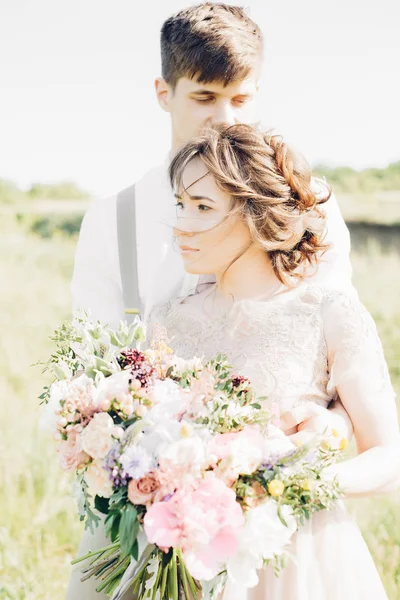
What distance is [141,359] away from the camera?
2154mm

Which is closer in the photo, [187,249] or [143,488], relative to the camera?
[143,488]

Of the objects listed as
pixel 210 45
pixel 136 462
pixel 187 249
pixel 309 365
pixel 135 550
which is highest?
pixel 210 45

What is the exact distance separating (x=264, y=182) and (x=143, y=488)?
48.8 inches

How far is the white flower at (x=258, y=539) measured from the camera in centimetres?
194

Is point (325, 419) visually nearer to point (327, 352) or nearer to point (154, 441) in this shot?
point (327, 352)

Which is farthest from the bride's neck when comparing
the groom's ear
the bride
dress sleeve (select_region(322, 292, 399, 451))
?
the groom's ear

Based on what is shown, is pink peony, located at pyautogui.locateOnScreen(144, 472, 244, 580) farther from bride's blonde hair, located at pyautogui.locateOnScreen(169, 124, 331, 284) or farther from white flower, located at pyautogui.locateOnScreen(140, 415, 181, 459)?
bride's blonde hair, located at pyautogui.locateOnScreen(169, 124, 331, 284)

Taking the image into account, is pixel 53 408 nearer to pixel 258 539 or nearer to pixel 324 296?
pixel 258 539

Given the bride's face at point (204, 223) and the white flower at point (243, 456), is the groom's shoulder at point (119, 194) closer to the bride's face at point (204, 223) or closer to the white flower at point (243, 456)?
the bride's face at point (204, 223)

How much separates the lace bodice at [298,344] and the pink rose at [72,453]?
0.47 m

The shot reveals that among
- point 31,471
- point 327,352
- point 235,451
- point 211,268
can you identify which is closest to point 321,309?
point 327,352

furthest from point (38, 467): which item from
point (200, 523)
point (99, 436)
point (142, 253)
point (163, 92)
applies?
point (200, 523)

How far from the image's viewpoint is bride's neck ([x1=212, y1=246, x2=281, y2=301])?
279 centimetres

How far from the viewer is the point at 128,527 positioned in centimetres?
193
